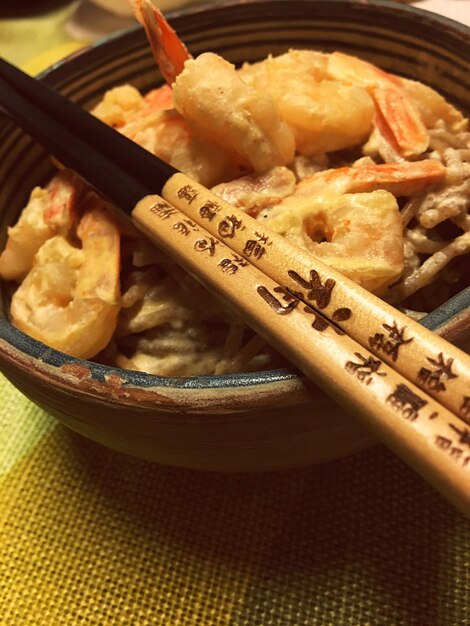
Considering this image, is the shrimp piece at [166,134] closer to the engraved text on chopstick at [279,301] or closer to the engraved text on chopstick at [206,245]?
the engraved text on chopstick at [206,245]

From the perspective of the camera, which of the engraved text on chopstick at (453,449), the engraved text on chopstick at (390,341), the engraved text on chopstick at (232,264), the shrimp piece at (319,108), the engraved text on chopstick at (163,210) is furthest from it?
the shrimp piece at (319,108)

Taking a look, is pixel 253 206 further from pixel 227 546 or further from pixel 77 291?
pixel 227 546

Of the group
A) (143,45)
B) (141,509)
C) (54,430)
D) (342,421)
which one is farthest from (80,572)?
(143,45)

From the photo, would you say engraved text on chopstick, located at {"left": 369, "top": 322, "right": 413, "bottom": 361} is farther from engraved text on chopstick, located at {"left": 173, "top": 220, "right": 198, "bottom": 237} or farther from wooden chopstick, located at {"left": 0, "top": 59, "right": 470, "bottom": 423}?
engraved text on chopstick, located at {"left": 173, "top": 220, "right": 198, "bottom": 237}

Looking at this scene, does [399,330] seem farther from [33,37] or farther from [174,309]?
[33,37]

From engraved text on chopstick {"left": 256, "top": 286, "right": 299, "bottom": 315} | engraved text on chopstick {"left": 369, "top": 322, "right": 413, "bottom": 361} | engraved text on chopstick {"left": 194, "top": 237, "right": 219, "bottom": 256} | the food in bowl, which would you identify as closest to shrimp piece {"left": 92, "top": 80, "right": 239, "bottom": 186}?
the food in bowl

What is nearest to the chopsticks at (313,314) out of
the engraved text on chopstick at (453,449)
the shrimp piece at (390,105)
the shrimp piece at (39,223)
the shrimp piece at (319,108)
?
the engraved text on chopstick at (453,449)
